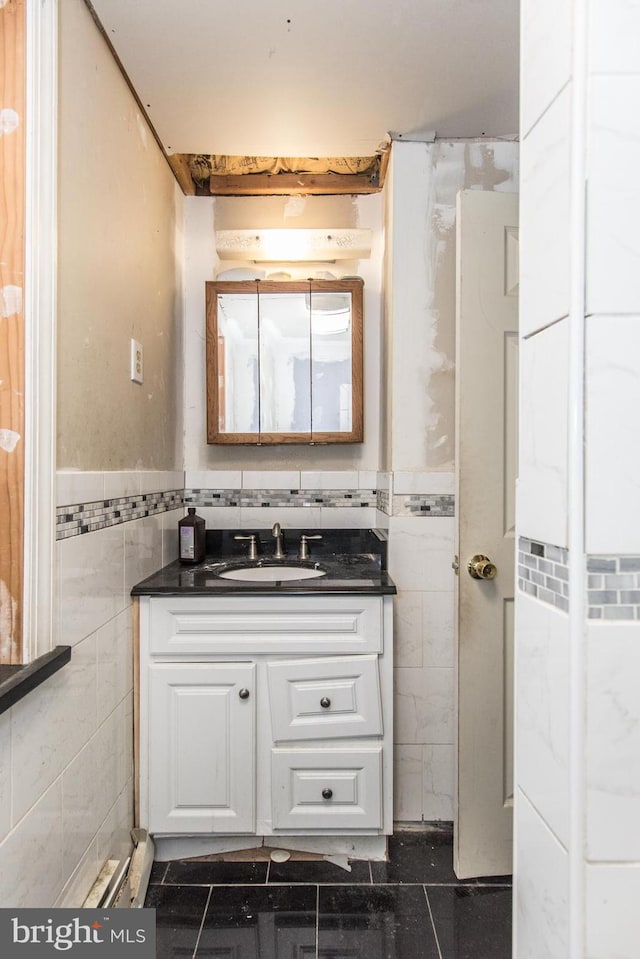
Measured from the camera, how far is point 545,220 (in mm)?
678

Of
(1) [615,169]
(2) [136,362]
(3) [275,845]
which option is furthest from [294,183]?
(3) [275,845]

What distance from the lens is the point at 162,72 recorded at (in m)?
1.72

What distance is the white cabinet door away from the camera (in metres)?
1.80

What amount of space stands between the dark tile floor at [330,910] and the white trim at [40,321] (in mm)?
944

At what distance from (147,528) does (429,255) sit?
1.34m

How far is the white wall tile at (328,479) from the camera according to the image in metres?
2.44

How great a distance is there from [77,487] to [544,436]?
43.4 inches

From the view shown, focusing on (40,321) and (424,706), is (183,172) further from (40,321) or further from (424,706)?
(424,706)

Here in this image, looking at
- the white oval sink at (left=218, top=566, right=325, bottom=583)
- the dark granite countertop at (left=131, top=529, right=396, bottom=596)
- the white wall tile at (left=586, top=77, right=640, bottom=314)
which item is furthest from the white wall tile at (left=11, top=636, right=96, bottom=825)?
the white wall tile at (left=586, top=77, right=640, bottom=314)

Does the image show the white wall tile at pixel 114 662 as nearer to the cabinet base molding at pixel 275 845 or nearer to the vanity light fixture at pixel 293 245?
the cabinet base molding at pixel 275 845

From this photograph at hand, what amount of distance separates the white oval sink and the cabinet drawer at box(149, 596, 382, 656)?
0.32 metres

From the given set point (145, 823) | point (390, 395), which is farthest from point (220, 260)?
point (145, 823)

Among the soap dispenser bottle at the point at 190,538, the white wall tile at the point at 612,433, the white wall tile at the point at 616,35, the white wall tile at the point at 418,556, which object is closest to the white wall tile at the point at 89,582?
the soap dispenser bottle at the point at 190,538

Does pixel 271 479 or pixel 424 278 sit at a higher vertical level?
pixel 424 278
